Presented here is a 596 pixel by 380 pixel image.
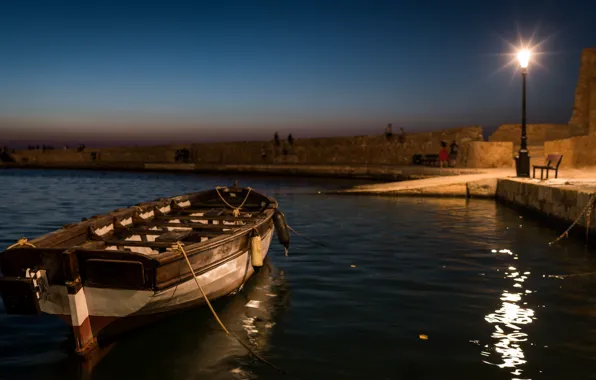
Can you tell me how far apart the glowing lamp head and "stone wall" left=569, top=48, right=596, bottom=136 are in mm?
23821

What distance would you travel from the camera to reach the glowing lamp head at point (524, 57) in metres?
16.3

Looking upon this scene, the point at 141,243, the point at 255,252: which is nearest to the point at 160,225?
the point at 141,243

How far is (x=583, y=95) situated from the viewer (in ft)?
127

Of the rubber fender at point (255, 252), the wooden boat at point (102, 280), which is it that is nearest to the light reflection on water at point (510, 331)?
the rubber fender at point (255, 252)

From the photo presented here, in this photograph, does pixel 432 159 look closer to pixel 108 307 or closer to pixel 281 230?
pixel 281 230

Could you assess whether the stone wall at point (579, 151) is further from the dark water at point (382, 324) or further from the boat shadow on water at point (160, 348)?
the boat shadow on water at point (160, 348)

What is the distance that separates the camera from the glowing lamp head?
53.6ft

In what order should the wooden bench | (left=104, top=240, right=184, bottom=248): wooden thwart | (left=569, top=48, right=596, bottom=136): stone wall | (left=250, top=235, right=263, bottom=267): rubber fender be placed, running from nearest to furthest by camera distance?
(left=104, top=240, right=184, bottom=248): wooden thwart, (left=250, top=235, right=263, bottom=267): rubber fender, the wooden bench, (left=569, top=48, right=596, bottom=136): stone wall

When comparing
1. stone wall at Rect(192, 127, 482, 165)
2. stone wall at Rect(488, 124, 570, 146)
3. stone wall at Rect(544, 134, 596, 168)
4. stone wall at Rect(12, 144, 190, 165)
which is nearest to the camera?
stone wall at Rect(544, 134, 596, 168)

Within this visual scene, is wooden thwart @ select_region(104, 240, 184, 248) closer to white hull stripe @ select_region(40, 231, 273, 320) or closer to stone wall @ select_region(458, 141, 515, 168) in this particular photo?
white hull stripe @ select_region(40, 231, 273, 320)

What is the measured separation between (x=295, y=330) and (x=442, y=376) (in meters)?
1.78

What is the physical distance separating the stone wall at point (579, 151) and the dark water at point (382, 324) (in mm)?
10045

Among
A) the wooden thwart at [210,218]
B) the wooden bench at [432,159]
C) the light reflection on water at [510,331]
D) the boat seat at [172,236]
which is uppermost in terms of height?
the wooden bench at [432,159]

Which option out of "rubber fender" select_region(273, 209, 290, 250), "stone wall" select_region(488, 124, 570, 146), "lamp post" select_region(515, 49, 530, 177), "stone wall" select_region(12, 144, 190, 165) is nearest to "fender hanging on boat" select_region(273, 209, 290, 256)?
"rubber fender" select_region(273, 209, 290, 250)
